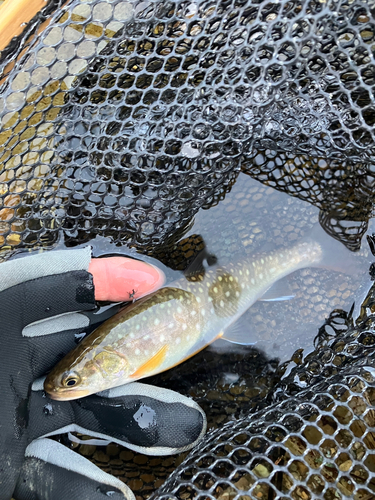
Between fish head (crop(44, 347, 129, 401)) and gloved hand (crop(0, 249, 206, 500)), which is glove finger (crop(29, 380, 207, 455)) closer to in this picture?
gloved hand (crop(0, 249, 206, 500))

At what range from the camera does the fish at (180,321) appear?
4.84 ft

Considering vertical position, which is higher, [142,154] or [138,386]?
[142,154]

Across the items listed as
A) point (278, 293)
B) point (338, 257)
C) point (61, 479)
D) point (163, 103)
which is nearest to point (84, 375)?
point (61, 479)

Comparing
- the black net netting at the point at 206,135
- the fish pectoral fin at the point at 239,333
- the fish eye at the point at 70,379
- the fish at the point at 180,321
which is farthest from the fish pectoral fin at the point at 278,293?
the fish eye at the point at 70,379

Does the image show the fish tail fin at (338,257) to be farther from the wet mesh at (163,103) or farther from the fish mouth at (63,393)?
the fish mouth at (63,393)

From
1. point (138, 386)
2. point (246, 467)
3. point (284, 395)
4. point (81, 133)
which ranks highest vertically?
point (81, 133)

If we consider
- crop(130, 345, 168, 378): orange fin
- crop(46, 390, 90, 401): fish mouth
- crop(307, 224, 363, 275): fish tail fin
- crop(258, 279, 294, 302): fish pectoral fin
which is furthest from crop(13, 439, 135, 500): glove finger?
crop(307, 224, 363, 275): fish tail fin

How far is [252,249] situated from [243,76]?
883mm

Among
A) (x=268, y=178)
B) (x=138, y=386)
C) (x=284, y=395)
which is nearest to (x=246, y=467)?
(x=284, y=395)

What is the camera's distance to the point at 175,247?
1.87 metres

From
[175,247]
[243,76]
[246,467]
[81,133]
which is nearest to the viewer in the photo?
Answer: [246,467]

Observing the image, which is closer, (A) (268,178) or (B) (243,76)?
(B) (243,76)

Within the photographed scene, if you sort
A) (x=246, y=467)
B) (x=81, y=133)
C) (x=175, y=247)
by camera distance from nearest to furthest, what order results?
1. (x=246, y=467)
2. (x=81, y=133)
3. (x=175, y=247)

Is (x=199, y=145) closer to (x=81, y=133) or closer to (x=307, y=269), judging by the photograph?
(x=81, y=133)
